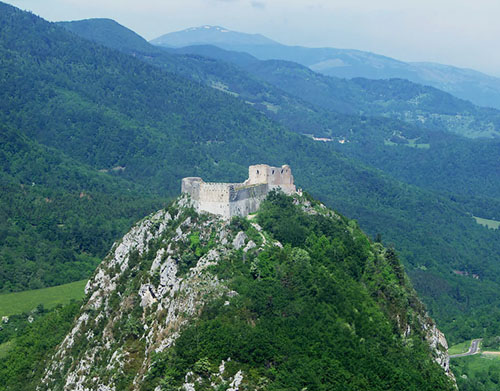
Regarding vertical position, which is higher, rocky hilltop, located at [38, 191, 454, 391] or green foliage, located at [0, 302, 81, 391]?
rocky hilltop, located at [38, 191, 454, 391]

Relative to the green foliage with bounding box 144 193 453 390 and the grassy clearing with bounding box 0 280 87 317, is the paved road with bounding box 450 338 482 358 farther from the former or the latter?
the grassy clearing with bounding box 0 280 87 317

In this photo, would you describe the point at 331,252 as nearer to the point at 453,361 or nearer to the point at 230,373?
the point at 230,373

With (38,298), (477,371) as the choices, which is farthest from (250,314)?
(38,298)

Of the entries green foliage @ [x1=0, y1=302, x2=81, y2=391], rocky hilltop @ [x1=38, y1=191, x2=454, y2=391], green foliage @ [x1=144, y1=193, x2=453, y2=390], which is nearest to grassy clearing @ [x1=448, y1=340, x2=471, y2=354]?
rocky hilltop @ [x1=38, y1=191, x2=454, y2=391]

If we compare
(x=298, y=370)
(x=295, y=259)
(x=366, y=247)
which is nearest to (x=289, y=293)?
(x=295, y=259)

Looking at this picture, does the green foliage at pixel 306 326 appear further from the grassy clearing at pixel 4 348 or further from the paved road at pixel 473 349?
the paved road at pixel 473 349

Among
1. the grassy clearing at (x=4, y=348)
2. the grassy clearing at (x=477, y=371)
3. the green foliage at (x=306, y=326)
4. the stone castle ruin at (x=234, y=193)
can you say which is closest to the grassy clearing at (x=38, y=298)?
the grassy clearing at (x=4, y=348)
